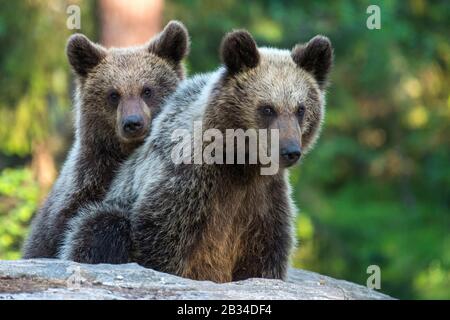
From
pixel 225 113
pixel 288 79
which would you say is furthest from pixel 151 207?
pixel 288 79

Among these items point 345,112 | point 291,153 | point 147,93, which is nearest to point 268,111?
point 291,153

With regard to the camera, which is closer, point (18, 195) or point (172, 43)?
point (172, 43)

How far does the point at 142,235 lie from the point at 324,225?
12702 millimetres

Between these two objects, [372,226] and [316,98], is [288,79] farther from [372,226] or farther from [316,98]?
[372,226]

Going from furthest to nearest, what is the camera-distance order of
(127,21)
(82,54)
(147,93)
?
(127,21) → (82,54) → (147,93)

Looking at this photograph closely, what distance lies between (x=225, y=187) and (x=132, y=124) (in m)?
1.24

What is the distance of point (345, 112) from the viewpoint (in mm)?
21797

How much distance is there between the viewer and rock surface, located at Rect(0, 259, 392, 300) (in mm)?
7023

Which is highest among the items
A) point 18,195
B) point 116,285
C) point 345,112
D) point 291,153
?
point 345,112

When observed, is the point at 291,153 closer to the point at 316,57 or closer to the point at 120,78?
the point at 316,57

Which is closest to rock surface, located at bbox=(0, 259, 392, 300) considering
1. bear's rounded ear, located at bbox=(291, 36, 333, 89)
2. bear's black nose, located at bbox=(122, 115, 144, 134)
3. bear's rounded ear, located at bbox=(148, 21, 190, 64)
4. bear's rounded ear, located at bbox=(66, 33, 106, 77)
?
bear's black nose, located at bbox=(122, 115, 144, 134)

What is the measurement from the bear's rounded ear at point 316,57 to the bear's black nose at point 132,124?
1478 millimetres

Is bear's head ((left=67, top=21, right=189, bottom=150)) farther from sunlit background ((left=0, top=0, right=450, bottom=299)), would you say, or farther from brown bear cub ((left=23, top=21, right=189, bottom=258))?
sunlit background ((left=0, top=0, right=450, bottom=299))

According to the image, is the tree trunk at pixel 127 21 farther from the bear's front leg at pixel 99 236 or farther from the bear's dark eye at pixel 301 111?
the bear's dark eye at pixel 301 111
